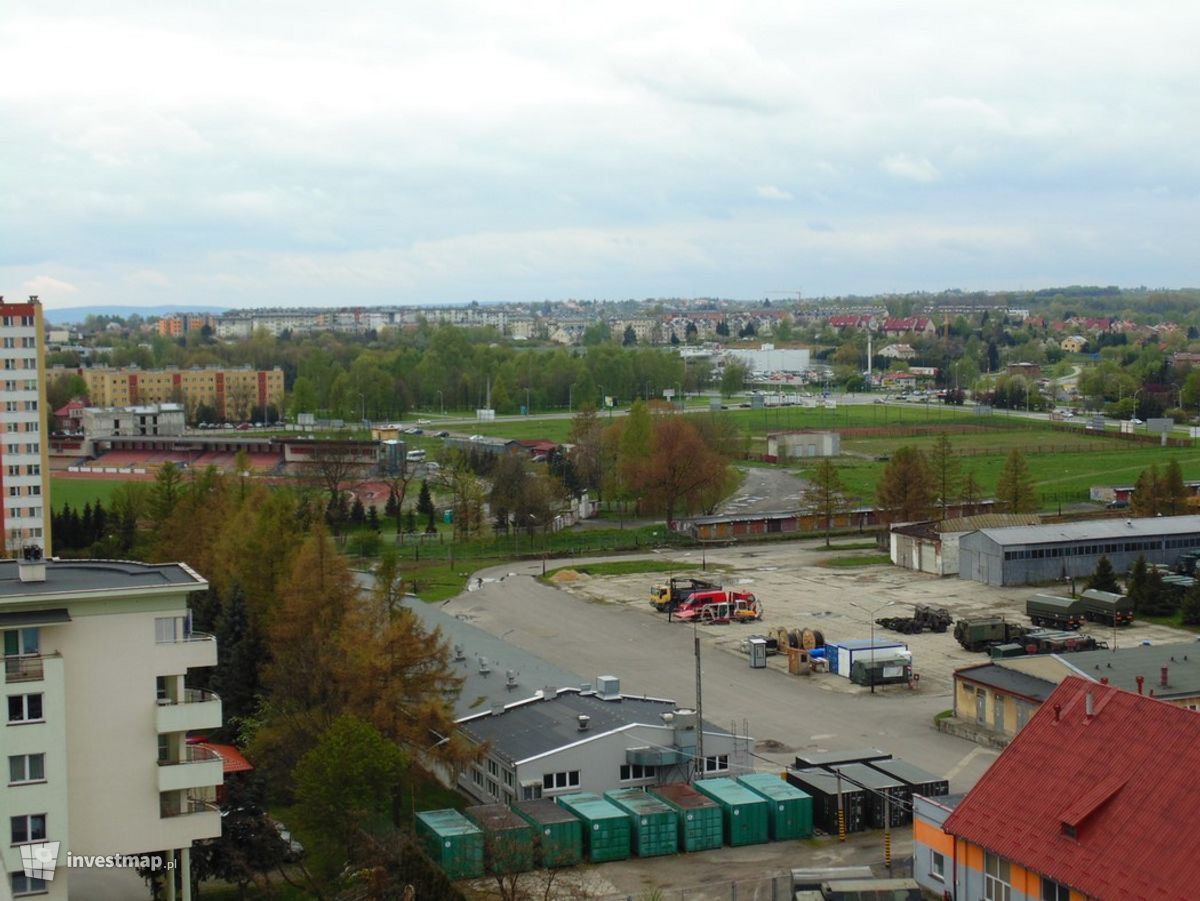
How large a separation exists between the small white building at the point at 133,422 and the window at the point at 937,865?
66.7m

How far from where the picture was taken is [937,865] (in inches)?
656

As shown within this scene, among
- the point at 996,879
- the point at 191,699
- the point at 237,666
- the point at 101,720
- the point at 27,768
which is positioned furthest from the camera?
the point at 237,666

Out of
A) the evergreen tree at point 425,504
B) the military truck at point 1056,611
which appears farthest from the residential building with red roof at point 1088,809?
the evergreen tree at point 425,504

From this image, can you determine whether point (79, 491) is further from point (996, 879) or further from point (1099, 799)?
point (1099, 799)

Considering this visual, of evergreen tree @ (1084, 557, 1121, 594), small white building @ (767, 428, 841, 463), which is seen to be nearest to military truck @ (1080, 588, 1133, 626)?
evergreen tree @ (1084, 557, 1121, 594)

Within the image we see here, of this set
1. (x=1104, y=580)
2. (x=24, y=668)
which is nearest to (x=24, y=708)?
(x=24, y=668)

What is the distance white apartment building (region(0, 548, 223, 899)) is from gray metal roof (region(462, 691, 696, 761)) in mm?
6551

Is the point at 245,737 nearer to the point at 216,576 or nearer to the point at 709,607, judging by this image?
the point at 216,576

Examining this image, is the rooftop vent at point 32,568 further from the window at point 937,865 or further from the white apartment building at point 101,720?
the window at point 937,865

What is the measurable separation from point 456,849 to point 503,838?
1.06 metres

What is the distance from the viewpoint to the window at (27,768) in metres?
13.2

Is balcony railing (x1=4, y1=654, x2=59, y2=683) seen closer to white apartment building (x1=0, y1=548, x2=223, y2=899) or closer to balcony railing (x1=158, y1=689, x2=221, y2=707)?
white apartment building (x1=0, y1=548, x2=223, y2=899)

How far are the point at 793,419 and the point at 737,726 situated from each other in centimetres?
6797

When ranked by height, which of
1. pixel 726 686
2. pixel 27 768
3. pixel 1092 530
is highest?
pixel 27 768
